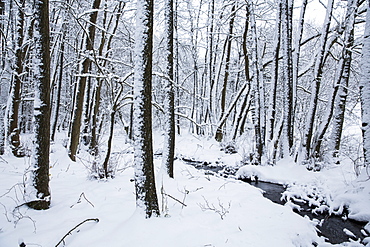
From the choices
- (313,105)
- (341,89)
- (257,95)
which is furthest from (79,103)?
(341,89)

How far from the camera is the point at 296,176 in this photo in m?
6.75

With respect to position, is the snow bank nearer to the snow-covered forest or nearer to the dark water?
the snow-covered forest

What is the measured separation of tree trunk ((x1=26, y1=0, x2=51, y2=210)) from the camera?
135 inches

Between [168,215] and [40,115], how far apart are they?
2578mm

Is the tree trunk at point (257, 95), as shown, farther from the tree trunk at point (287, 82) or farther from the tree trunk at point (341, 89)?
the tree trunk at point (341, 89)

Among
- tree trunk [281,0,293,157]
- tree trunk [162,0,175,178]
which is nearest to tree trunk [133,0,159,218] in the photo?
tree trunk [162,0,175,178]

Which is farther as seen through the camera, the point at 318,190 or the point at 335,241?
the point at 318,190

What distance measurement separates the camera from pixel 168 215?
3.45 meters

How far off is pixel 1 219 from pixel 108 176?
8.53 feet

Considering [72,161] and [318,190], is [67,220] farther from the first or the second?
[318,190]

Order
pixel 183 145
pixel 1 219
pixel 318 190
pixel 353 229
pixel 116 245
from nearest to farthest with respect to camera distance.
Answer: pixel 116 245 < pixel 1 219 < pixel 353 229 < pixel 318 190 < pixel 183 145

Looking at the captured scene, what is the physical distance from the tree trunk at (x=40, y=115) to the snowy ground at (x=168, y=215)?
283 millimetres

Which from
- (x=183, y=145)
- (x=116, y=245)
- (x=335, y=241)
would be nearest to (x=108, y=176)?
(x=116, y=245)

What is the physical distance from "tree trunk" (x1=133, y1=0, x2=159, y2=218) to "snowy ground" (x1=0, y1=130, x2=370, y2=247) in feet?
1.44
